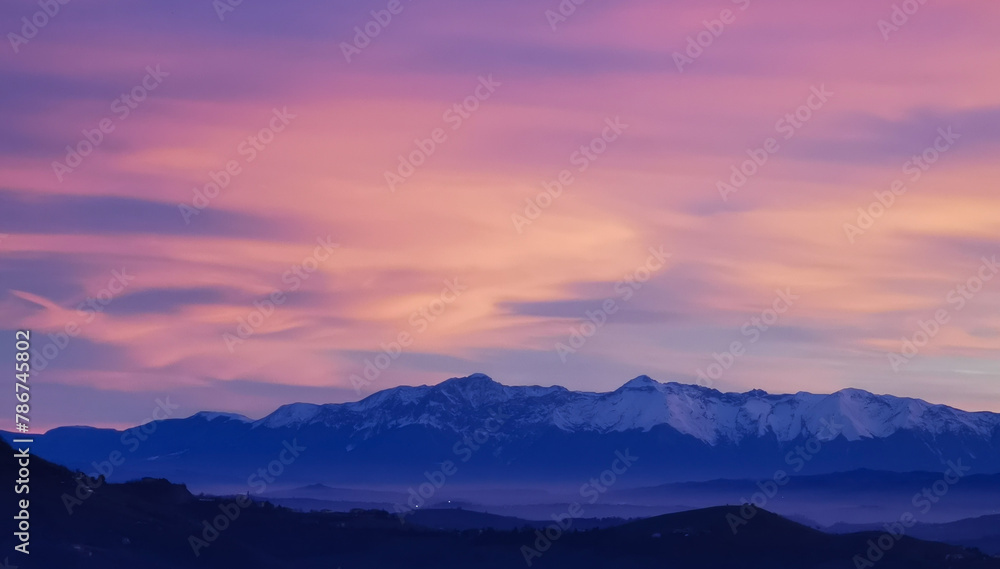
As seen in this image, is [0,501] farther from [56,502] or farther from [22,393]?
[22,393]

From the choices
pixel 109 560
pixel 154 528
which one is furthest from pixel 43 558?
pixel 154 528

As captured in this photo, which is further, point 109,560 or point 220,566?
point 220,566

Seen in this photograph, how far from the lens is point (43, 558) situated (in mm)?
171500

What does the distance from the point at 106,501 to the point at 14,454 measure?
13816mm

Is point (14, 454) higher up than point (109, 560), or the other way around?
point (14, 454)

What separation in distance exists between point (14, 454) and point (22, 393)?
89.0 metres

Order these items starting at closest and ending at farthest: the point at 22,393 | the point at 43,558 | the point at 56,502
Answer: the point at 22,393
the point at 43,558
the point at 56,502

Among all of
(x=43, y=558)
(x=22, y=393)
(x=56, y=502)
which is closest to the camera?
(x=22, y=393)

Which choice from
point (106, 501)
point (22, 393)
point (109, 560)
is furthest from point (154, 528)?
point (22, 393)

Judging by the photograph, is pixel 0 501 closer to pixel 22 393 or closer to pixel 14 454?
pixel 14 454

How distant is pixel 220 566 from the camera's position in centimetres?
19662

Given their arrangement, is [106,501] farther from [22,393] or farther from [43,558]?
[22,393]

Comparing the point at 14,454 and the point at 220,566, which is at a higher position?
the point at 14,454

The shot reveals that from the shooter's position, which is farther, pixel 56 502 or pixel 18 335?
pixel 56 502
